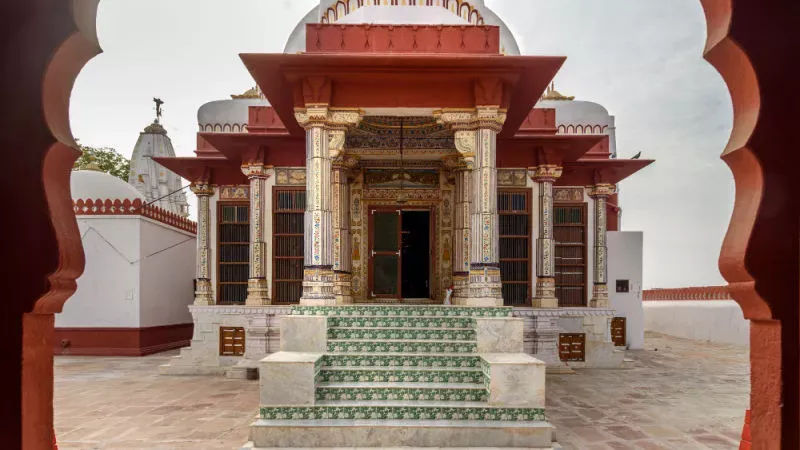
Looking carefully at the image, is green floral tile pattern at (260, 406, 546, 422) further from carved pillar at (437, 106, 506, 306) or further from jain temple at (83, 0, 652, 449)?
carved pillar at (437, 106, 506, 306)

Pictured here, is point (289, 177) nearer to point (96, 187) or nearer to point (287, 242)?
point (287, 242)

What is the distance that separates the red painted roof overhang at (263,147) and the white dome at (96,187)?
218 inches

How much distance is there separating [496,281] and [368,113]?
3.35 meters

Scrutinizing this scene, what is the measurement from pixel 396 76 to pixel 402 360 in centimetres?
423

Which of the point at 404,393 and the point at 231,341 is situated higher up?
the point at 404,393

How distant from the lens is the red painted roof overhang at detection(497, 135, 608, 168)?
10.8 meters

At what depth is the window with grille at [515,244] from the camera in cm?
1144

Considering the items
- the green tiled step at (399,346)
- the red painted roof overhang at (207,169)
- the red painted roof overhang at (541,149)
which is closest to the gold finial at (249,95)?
the red painted roof overhang at (207,169)

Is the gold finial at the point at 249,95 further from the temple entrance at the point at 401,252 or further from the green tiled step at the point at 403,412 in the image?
the green tiled step at the point at 403,412

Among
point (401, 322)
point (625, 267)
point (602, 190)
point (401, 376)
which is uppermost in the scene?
point (602, 190)

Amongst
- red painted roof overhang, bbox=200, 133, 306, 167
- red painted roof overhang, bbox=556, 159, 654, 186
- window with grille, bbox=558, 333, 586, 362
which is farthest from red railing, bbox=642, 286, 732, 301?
red painted roof overhang, bbox=200, 133, 306, 167

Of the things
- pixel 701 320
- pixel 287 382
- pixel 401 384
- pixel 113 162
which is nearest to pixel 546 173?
pixel 401 384

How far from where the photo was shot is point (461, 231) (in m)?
10.6

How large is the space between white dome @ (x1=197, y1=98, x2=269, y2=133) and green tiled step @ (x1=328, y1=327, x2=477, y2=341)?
7.44 meters
